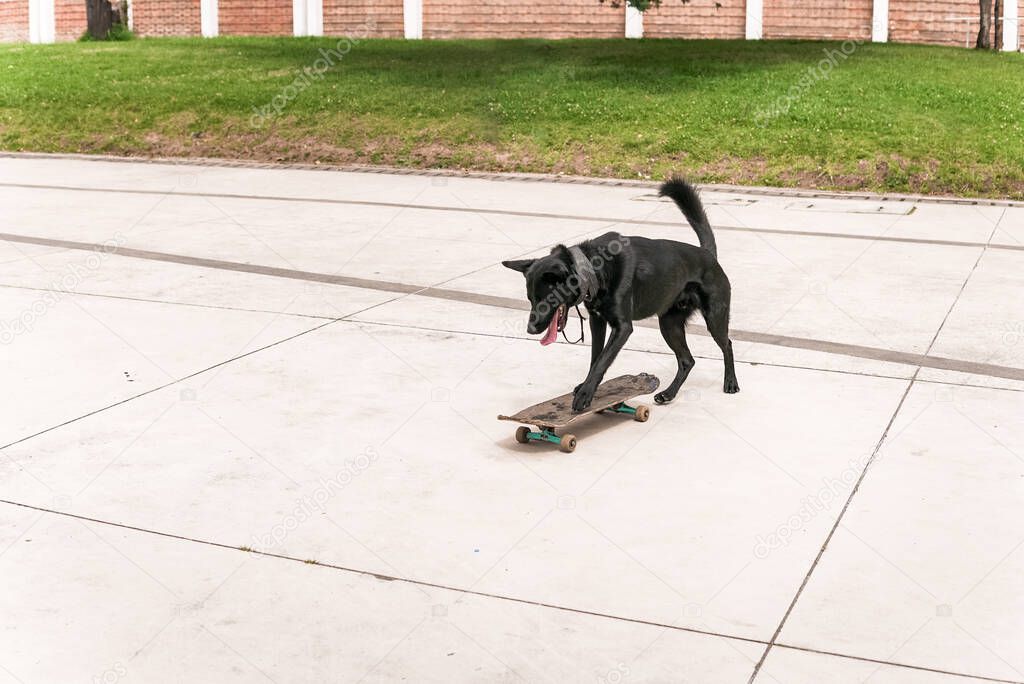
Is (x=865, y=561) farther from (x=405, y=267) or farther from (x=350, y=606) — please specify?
(x=405, y=267)

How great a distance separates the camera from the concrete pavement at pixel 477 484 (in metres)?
3.93

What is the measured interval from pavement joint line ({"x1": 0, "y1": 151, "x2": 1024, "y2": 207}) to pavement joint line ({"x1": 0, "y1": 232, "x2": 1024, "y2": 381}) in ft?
19.7

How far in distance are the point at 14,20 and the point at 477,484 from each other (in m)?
36.7

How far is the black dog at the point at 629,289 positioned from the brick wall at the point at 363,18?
26.0 metres

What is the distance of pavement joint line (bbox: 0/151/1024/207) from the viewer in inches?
566

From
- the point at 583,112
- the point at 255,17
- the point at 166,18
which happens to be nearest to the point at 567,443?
the point at 583,112

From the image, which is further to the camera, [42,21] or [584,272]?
[42,21]

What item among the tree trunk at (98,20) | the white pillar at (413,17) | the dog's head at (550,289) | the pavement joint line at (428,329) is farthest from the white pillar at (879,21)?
the dog's head at (550,289)

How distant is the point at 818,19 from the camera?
28.8 metres

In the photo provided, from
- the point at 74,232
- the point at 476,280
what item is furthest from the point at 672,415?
the point at 74,232

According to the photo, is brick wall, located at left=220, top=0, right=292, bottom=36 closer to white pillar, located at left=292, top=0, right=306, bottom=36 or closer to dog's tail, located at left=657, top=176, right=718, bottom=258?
white pillar, located at left=292, top=0, right=306, bottom=36

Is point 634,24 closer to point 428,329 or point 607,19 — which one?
point 607,19

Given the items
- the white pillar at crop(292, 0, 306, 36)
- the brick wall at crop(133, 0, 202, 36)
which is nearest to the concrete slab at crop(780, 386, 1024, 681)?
the white pillar at crop(292, 0, 306, 36)

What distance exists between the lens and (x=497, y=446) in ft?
19.2
